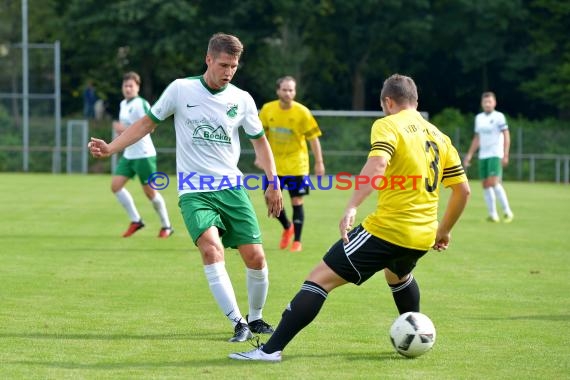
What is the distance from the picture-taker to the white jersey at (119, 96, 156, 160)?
14422mm

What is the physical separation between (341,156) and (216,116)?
2927cm

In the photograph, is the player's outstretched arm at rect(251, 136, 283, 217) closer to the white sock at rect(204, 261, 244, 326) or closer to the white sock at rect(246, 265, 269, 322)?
the white sock at rect(246, 265, 269, 322)

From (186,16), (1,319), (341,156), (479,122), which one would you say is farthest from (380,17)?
(1,319)

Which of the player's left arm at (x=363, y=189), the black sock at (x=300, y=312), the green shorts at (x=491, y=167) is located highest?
the player's left arm at (x=363, y=189)

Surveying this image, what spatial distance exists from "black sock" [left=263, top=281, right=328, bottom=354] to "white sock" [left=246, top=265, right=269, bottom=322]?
113 centimetres

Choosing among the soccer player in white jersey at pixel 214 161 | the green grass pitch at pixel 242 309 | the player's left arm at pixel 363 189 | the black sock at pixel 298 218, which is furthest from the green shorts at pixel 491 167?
the player's left arm at pixel 363 189

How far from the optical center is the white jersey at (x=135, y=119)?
568 inches

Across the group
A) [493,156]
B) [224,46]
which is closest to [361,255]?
[224,46]

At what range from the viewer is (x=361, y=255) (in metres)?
6.29

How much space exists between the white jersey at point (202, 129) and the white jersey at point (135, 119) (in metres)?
7.05

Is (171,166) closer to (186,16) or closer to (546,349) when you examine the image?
(186,16)

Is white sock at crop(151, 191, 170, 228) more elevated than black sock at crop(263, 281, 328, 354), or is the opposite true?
black sock at crop(263, 281, 328, 354)

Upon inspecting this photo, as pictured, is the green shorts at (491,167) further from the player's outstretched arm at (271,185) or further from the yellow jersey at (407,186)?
the yellow jersey at (407,186)

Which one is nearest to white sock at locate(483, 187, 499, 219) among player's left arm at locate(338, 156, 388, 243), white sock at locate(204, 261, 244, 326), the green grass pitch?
the green grass pitch
